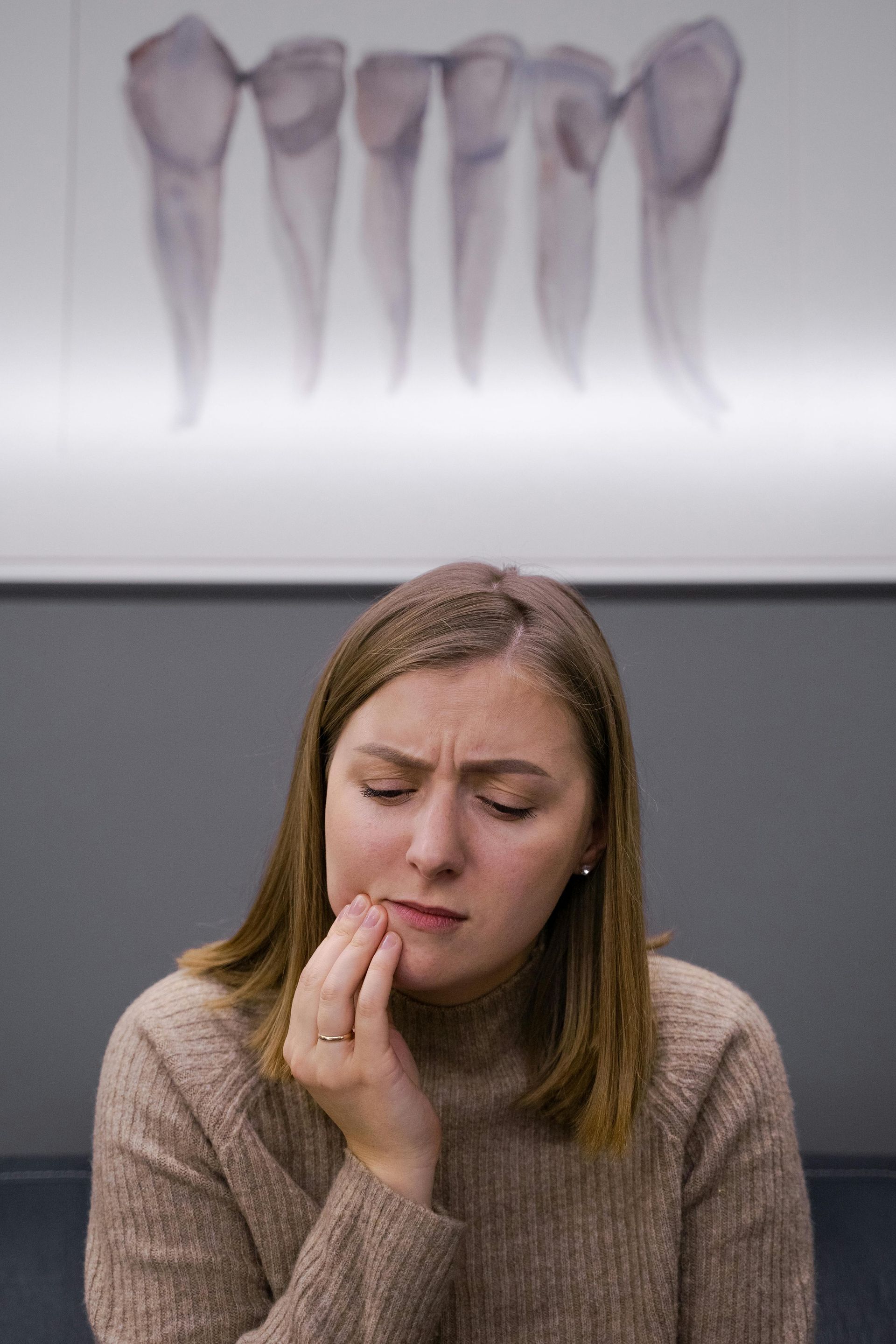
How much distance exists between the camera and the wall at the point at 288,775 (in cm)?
181

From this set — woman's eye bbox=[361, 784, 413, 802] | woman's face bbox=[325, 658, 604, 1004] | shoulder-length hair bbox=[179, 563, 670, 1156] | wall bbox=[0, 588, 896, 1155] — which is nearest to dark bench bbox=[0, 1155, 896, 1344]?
wall bbox=[0, 588, 896, 1155]

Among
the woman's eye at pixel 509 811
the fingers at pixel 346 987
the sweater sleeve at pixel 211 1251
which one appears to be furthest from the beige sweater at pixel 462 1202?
the woman's eye at pixel 509 811

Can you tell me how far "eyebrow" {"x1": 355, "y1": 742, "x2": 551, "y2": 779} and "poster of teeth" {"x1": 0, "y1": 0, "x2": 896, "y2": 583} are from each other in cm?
76

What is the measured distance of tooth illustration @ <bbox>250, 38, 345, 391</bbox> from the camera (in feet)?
6.06

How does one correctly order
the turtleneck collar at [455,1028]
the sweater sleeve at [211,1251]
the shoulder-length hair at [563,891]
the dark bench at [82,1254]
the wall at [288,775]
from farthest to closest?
the wall at [288,775] → the dark bench at [82,1254] → the turtleneck collar at [455,1028] → the shoulder-length hair at [563,891] → the sweater sleeve at [211,1251]

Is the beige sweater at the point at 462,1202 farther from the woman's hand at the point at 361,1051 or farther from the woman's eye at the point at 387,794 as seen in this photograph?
the woman's eye at the point at 387,794

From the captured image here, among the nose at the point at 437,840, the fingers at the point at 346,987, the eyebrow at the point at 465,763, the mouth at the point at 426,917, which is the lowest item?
the fingers at the point at 346,987

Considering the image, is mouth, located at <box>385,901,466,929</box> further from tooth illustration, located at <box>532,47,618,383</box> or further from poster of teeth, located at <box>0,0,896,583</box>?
tooth illustration, located at <box>532,47,618,383</box>

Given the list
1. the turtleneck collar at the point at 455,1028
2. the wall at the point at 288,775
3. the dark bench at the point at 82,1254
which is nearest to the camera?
the turtleneck collar at the point at 455,1028

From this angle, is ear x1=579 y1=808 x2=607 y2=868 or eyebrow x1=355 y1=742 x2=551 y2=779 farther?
ear x1=579 y1=808 x2=607 y2=868

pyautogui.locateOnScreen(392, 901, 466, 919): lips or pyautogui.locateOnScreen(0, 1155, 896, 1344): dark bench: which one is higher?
pyautogui.locateOnScreen(392, 901, 466, 919): lips

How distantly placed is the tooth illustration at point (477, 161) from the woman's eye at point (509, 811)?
36.8 inches

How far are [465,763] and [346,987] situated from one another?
23 cm

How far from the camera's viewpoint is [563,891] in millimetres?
1300
